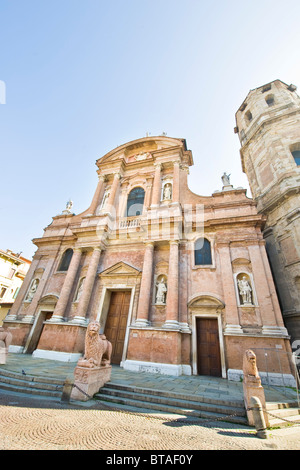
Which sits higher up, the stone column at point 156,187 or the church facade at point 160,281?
the stone column at point 156,187

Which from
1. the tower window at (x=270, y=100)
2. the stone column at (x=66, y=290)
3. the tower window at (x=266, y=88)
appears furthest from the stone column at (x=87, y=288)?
the tower window at (x=266, y=88)

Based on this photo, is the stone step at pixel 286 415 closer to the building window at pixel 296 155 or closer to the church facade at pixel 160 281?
the church facade at pixel 160 281

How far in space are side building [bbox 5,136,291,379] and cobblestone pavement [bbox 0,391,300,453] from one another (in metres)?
4.79

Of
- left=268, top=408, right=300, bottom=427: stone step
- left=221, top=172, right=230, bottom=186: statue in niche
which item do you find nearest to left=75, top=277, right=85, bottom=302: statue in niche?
left=268, top=408, right=300, bottom=427: stone step

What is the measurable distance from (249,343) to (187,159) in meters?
12.5

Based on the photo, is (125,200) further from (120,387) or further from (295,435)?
(295,435)

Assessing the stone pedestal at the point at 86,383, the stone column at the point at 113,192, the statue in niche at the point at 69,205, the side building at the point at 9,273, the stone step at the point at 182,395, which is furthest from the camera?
the side building at the point at 9,273

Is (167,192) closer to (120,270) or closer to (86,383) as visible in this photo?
(120,270)

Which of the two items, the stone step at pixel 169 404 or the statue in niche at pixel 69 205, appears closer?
the stone step at pixel 169 404

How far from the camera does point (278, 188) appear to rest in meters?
13.3

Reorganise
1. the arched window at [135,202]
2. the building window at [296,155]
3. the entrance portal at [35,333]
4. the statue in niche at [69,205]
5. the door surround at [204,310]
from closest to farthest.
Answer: the door surround at [204,310]
the entrance portal at [35,333]
the building window at [296,155]
the arched window at [135,202]
the statue in niche at [69,205]

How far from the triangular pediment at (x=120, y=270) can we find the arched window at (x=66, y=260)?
11.3 ft

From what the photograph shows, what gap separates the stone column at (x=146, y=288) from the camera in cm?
1009

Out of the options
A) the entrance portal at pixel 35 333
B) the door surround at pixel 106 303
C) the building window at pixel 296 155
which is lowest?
the entrance portal at pixel 35 333
